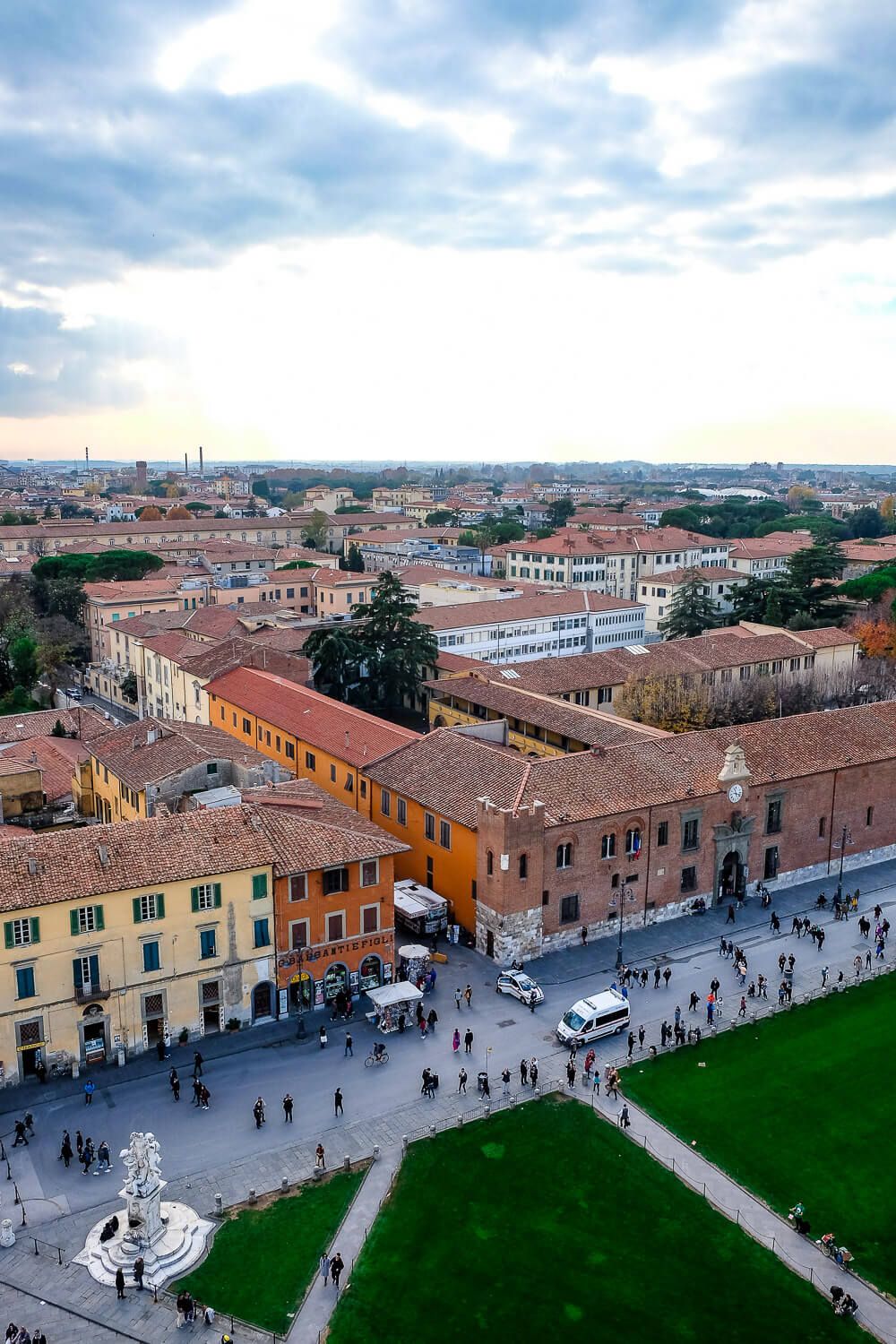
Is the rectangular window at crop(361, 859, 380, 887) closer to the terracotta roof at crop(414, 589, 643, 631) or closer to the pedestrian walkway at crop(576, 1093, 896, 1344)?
the pedestrian walkway at crop(576, 1093, 896, 1344)

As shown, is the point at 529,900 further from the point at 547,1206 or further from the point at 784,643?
the point at 784,643

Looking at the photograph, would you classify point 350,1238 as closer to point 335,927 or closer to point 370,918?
point 335,927

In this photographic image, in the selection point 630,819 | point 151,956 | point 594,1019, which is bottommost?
point 594,1019

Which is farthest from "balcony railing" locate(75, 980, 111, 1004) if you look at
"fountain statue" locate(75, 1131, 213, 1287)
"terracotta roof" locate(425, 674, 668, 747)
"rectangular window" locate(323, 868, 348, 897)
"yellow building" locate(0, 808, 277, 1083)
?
"terracotta roof" locate(425, 674, 668, 747)

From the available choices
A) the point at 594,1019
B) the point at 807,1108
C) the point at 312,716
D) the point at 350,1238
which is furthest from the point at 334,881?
the point at 312,716

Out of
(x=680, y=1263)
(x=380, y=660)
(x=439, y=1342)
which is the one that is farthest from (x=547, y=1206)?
(x=380, y=660)

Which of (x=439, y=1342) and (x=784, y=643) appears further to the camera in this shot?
(x=784, y=643)

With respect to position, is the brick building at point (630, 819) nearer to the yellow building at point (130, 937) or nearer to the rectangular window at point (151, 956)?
the yellow building at point (130, 937)
